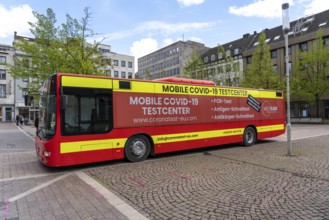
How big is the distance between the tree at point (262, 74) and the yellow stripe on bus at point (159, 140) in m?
23.9

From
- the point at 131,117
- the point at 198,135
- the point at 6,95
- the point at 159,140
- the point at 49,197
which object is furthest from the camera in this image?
the point at 6,95

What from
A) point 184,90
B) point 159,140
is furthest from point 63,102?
point 184,90

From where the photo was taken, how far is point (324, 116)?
3716 centimetres

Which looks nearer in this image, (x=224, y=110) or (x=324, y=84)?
(x=224, y=110)

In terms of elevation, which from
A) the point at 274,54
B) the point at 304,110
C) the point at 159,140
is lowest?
the point at 159,140

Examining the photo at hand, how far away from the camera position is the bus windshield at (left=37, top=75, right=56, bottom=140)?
23.4 ft

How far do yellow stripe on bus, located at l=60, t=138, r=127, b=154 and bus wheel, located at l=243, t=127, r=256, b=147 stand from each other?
6.51 meters

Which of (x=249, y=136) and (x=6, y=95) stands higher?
(x=6, y=95)

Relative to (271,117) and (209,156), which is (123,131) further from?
(271,117)

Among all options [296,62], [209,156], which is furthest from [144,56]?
[209,156]

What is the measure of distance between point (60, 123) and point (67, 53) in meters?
8.49

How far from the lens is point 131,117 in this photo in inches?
333

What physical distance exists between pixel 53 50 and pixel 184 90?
8.64 meters

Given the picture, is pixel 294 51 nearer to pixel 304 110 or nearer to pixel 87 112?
pixel 304 110
